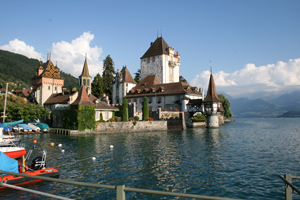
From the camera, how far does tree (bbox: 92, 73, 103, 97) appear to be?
8262cm

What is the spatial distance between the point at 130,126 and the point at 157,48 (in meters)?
45.8

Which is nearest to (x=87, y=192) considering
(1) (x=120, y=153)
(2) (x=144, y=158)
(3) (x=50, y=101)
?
(2) (x=144, y=158)

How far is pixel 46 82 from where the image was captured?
6688 cm

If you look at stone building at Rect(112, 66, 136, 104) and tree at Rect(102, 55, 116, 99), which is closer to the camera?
stone building at Rect(112, 66, 136, 104)

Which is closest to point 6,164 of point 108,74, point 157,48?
point 108,74

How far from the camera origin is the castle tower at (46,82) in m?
65.9

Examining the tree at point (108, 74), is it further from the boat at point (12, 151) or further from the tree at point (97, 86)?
the boat at point (12, 151)

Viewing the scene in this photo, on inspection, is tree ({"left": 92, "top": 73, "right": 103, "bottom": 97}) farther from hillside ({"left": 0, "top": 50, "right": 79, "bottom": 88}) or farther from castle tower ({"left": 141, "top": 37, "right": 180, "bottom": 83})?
hillside ({"left": 0, "top": 50, "right": 79, "bottom": 88})

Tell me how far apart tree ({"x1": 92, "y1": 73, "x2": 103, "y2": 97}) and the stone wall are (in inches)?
1345

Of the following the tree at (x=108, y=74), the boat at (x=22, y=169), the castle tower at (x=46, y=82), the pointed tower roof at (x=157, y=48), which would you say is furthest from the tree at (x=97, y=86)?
the boat at (x=22, y=169)

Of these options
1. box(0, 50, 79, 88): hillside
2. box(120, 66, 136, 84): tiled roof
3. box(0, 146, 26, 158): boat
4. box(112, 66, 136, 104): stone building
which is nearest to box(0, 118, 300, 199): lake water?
box(0, 146, 26, 158): boat

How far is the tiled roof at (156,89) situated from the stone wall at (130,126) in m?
14.8

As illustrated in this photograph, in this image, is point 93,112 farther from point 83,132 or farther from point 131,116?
point 131,116

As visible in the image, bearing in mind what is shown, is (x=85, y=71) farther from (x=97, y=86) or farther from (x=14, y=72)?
(x=14, y=72)
